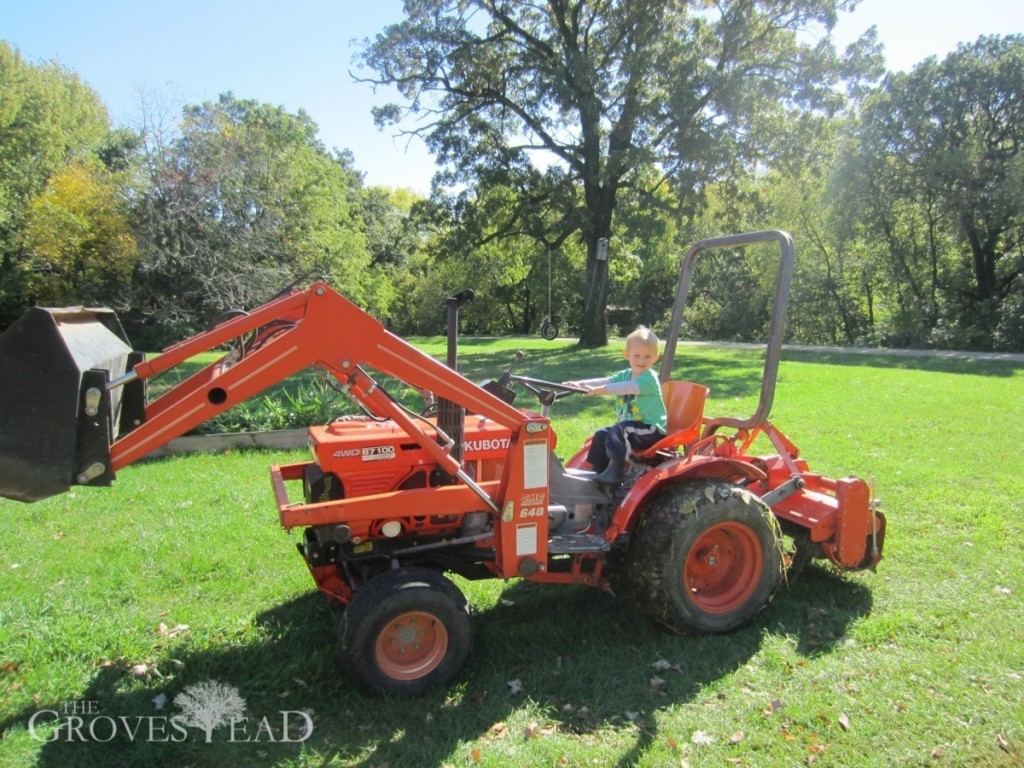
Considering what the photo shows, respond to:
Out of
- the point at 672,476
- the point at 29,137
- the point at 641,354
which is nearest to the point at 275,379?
the point at 641,354

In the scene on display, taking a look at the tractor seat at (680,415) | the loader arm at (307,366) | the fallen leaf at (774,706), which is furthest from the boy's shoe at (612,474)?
the fallen leaf at (774,706)

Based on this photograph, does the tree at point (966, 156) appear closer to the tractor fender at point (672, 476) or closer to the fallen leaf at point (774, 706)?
the tractor fender at point (672, 476)

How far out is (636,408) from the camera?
4.08 m

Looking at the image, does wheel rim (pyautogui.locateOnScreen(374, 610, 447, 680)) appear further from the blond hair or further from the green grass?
the blond hair

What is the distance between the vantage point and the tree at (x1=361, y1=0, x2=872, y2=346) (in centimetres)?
1766

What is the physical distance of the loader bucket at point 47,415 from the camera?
265cm

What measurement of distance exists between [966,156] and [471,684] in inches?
952

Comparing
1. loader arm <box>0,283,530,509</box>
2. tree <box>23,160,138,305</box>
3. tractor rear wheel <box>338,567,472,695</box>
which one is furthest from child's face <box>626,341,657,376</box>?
tree <box>23,160,138,305</box>

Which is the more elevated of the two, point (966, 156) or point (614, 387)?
point (966, 156)

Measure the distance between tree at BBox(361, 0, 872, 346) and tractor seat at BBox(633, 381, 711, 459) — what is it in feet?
47.6

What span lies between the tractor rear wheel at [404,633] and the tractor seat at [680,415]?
4.64 feet

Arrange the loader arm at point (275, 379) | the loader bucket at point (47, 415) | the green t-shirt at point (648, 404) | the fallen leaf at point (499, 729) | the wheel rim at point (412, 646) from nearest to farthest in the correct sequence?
1. the loader bucket at point (47, 415)
2. the loader arm at point (275, 379)
3. the fallen leaf at point (499, 729)
4. the wheel rim at point (412, 646)
5. the green t-shirt at point (648, 404)

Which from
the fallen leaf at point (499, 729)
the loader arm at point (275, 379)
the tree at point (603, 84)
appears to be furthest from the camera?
the tree at point (603, 84)

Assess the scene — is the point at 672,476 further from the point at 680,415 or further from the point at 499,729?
the point at 499,729
